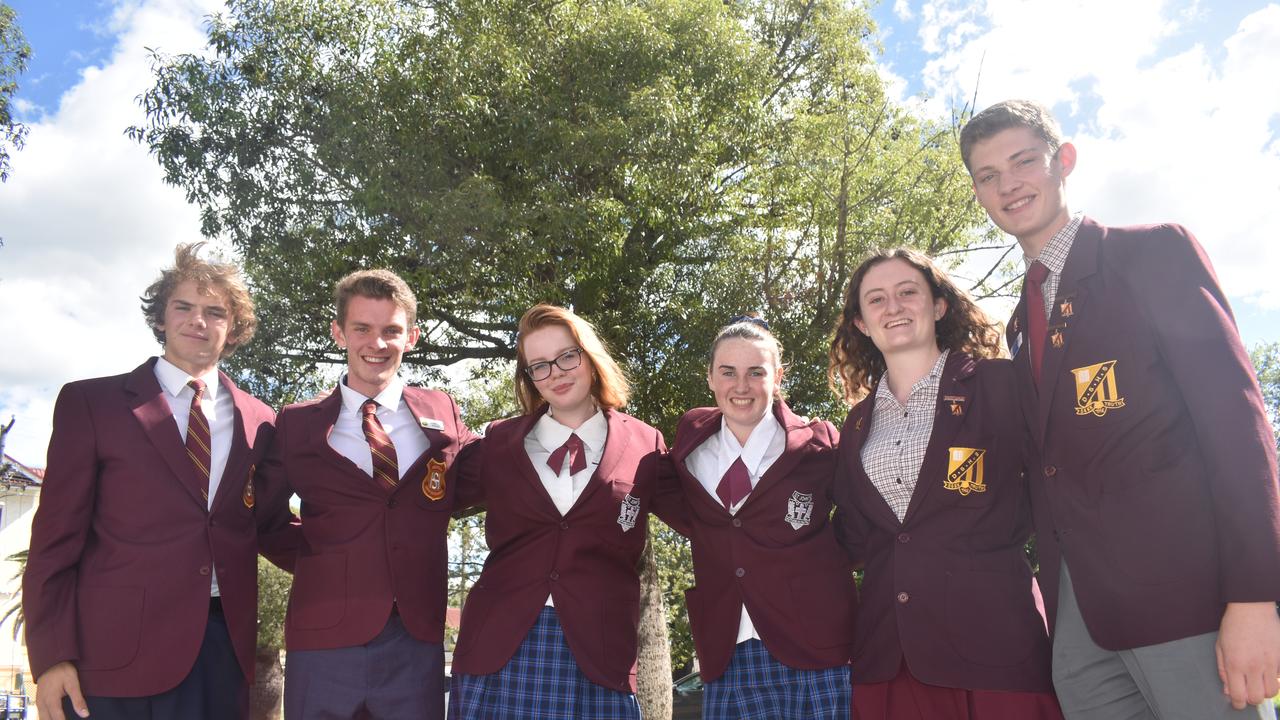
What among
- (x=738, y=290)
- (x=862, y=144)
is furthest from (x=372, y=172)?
(x=862, y=144)

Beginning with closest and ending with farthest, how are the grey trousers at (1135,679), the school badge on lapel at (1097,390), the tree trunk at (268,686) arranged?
1. the grey trousers at (1135,679)
2. the school badge on lapel at (1097,390)
3. the tree trunk at (268,686)

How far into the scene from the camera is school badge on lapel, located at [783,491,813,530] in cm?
347

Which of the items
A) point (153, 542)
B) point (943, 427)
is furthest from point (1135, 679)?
point (153, 542)

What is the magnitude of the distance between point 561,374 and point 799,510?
1171mm

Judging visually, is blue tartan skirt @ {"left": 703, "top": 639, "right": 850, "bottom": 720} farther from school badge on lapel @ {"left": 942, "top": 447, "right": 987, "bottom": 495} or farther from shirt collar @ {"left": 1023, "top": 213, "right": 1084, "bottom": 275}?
shirt collar @ {"left": 1023, "top": 213, "right": 1084, "bottom": 275}

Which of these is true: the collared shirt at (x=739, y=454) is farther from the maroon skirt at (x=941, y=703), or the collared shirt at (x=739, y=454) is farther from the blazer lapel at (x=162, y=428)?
the blazer lapel at (x=162, y=428)

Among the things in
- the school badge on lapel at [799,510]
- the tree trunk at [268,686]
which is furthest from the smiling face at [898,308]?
the tree trunk at [268,686]

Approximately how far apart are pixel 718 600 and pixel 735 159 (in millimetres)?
8401

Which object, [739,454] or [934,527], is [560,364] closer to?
[739,454]

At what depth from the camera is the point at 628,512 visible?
11.9 ft

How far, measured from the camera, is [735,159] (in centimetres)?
1103

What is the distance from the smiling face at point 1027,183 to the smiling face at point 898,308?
0.41 meters

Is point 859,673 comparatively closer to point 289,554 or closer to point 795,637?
point 795,637

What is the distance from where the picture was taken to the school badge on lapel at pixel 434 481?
374 centimetres
